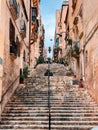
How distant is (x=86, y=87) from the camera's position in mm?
16969

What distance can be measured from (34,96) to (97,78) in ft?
11.6

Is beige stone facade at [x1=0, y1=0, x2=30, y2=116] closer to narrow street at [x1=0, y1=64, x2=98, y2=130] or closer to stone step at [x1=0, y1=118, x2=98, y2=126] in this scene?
narrow street at [x1=0, y1=64, x2=98, y2=130]

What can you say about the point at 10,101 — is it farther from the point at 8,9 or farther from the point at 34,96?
the point at 8,9

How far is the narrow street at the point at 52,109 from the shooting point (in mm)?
11627

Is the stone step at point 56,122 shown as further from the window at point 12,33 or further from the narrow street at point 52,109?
the window at point 12,33

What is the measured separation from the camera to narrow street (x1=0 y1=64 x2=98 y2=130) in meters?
11.6

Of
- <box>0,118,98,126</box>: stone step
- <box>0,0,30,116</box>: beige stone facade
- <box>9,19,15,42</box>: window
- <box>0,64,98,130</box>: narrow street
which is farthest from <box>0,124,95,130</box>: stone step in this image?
<box>9,19,15,42</box>: window

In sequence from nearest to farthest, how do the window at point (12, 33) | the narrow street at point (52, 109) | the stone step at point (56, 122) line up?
1. the narrow street at point (52, 109)
2. the stone step at point (56, 122)
3. the window at point (12, 33)

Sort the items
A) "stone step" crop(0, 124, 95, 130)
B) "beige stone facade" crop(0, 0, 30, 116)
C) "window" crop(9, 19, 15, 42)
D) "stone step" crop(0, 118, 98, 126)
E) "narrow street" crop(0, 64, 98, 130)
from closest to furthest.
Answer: "stone step" crop(0, 124, 95, 130) < "narrow street" crop(0, 64, 98, 130) < "stone step" crop(0, 118, 98, 126) < "beige stone facade" crop(0, 0, 30, 116) < "window" crop(9, 19, 15, 42)

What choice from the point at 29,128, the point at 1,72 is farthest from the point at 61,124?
the point at 1,72

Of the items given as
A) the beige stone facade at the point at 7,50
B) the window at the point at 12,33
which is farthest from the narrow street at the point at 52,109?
the window at the point at 12,33

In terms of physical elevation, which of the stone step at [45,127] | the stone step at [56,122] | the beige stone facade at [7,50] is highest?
the beige stone facade at [7,50]

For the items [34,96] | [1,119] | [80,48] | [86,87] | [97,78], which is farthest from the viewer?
[80,48]

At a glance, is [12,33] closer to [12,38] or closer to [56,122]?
[12,38]
